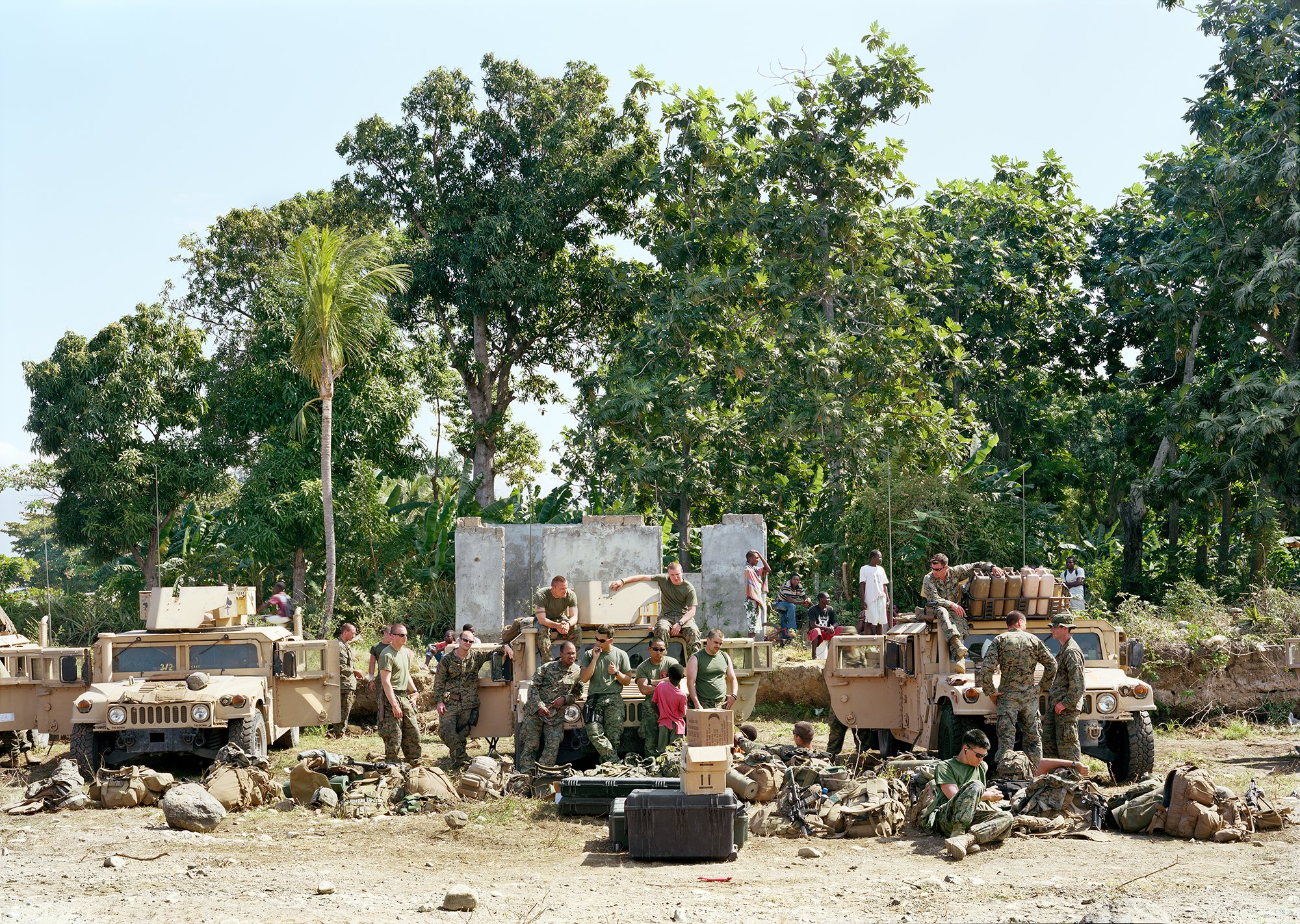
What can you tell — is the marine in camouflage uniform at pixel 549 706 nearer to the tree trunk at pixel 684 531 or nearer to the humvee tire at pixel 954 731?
the humvee tire at pixel 954 731

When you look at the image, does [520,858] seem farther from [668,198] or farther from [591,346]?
[591,346]

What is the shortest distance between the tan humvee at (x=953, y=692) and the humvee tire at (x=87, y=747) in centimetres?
695

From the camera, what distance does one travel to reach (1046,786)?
9961mm

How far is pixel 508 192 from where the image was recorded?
26.5 m

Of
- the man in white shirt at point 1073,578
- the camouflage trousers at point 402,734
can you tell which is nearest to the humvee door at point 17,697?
the camouflage trousers at point 402,734

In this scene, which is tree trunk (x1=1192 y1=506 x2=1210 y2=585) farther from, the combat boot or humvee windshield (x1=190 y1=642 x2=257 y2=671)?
humvee windshield (x1=190 y1=642 x2=257 y2=671)

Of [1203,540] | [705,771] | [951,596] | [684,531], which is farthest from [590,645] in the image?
[1203,540]

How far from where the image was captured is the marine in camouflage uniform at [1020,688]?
35.4 ft

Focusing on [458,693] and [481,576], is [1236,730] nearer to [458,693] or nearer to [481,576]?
[458,693]

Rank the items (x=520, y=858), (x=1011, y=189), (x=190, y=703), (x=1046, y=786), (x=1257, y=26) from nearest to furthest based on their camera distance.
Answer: (x=520, y=858)
(x=1046, y=786)
(x=190, y=703)
(x=1257, y=26)
(x=1011, y=189)

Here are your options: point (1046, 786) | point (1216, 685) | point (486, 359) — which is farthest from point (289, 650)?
point (486, 359)

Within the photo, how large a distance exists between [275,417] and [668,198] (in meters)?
8.31

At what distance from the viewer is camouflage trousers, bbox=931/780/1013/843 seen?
9312 millimetres

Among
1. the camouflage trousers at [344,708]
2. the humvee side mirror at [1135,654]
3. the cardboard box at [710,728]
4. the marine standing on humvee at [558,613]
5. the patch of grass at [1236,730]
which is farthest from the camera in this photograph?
the patch of grass at [1236,730]
